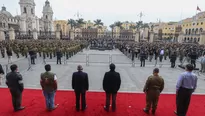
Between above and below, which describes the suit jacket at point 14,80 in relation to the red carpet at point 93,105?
above

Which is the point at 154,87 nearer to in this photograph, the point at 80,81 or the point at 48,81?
the point at 80,81

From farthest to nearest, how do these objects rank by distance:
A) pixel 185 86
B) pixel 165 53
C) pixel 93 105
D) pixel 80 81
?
pixel 165 53 < pixel 93 105 < pixel 80 81 < pixel 185 86

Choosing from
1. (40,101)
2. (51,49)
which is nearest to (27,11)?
(51,49)

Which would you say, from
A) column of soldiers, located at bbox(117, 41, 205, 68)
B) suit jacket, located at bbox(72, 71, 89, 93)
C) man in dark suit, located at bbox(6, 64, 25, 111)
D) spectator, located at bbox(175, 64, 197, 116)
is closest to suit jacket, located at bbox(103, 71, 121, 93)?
suit jacket, located at bbox(72, 71, 89, 93)

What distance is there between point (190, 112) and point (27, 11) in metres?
72.0

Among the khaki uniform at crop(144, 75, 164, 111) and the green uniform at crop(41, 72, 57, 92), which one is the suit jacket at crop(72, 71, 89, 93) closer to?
the green uniform at crop(41, 72, 57, 92)

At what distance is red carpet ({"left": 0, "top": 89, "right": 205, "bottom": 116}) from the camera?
17.2 ft

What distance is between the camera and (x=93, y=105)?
5840mm

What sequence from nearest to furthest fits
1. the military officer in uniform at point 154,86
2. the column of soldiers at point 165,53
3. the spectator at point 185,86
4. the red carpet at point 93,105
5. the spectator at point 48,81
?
the spectator at point 185,86 → the military officer in uniform at point 154,86 → the spectator at point 48,81 → the red carpet at point 93,105 → the column of soldiers at point 165,53

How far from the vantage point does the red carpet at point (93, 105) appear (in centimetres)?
523

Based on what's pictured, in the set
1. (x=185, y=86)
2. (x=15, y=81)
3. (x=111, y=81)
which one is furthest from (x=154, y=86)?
Answer: (x=15, y=81)

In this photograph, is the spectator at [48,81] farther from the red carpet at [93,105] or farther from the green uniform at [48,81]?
the red carpet at [93,105]

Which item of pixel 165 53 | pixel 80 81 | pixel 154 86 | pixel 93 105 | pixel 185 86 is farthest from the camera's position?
pixel 165 53

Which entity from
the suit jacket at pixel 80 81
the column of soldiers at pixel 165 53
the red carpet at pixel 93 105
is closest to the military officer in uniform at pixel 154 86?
the red carpet at pixel 93 105
